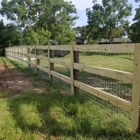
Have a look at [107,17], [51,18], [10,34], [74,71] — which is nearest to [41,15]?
[51,18]

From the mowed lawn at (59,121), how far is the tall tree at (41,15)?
28657mm

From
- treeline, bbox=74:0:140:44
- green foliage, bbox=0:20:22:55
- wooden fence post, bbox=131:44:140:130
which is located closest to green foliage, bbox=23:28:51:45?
green foliage, bbox=0:20:22:55

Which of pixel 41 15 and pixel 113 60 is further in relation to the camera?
pixel 41 15

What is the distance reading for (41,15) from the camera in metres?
33.1

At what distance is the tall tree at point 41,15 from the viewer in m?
32.2

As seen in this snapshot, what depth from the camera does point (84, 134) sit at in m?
2.61

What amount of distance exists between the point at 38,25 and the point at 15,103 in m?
30.6

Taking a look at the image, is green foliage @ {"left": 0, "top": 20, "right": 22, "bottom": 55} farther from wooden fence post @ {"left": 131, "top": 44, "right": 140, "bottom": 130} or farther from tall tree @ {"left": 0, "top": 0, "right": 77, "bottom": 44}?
wooden fence post @ {"left": 131, "top": 44, "right": 140, "bottom": 130}

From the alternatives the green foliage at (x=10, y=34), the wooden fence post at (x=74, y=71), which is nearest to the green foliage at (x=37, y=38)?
the green foliage at (x=10, y=34)

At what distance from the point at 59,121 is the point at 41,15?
3208 centimetres

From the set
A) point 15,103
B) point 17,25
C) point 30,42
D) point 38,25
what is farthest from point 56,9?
point 15,103

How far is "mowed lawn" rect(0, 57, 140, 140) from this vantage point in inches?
102

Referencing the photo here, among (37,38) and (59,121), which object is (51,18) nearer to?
(37,38)

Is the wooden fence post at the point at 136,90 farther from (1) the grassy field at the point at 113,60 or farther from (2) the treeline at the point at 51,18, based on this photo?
(2) the treeline at the point at 51,18
